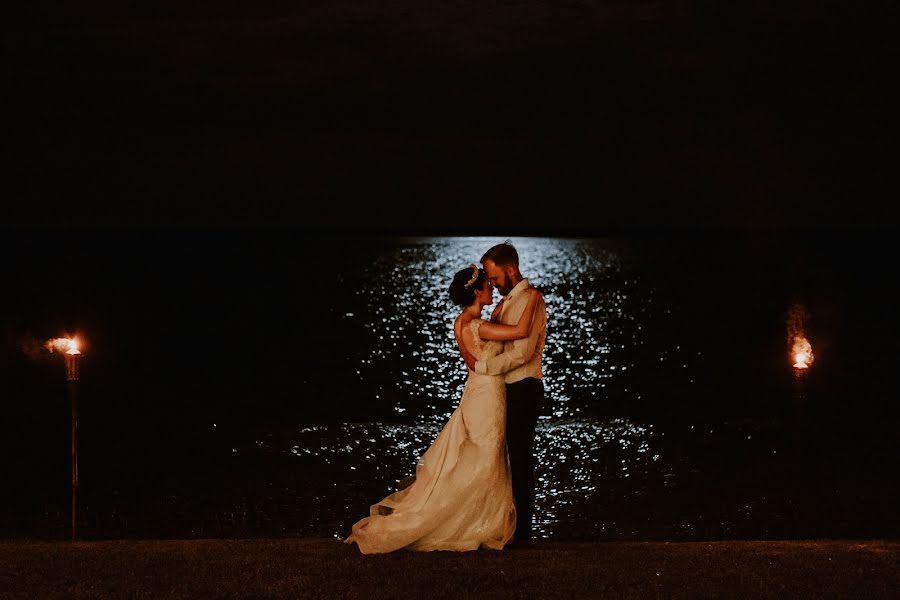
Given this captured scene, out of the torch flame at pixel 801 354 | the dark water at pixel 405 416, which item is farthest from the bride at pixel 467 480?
the dark water at pixel 405 416

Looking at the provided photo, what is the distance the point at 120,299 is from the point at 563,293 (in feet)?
87.7

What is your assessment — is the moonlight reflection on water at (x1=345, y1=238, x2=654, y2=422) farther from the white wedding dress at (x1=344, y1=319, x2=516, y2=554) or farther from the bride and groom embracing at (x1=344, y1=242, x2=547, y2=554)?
the white wedding dress at (x1=344, y1=319, x2=516, y2=554)

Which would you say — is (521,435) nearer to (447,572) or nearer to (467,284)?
(467,284)

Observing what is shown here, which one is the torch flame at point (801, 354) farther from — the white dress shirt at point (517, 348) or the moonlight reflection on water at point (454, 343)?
the moonlight reflection on water at point (454, 343)

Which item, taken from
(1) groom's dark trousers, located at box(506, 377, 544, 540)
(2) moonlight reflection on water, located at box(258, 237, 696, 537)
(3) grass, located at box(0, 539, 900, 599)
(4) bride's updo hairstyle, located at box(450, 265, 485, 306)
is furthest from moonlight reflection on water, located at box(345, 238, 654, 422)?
(3) grass, located at box(0, 539, 900, 599)

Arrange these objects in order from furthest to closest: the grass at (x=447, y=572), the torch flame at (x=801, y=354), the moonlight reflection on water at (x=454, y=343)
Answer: the moonlight reflection on water at (x=454, y=343)
the torch flame at (x=801, y=354)
the grass at (x=447, y=572)

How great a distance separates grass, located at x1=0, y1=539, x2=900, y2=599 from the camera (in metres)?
6.62

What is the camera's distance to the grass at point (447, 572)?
21.7ft

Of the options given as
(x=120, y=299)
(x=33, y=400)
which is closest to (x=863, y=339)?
(x=33, y=400)

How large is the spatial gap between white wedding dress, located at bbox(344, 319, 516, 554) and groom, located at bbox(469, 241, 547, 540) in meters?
0.12

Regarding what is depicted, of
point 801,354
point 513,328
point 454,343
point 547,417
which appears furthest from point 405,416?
point 513,328

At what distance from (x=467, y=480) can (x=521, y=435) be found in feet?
2.02

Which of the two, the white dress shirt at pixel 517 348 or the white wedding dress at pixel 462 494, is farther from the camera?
the white dress shirt at pixel 517 348

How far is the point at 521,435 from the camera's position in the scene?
8.30m
